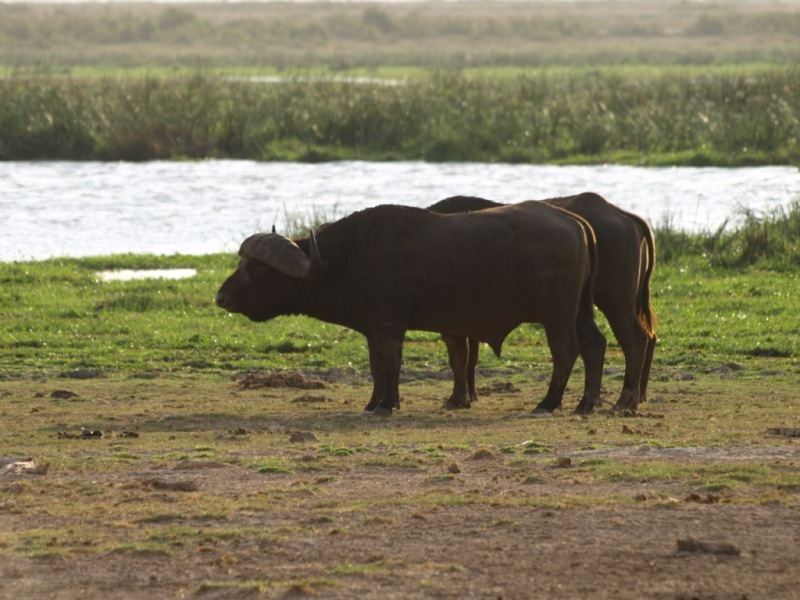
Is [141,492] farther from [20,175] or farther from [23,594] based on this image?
[20,175]

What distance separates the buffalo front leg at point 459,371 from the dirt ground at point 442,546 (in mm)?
3706

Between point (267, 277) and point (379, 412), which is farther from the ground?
point (267, 277)

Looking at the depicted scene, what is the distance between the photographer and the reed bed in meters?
35.8

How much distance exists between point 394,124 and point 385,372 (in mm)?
25471

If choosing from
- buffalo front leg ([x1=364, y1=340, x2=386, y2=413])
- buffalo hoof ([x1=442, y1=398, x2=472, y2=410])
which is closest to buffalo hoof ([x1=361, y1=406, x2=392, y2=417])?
buffalo front leg ([x1=364, y1=340, x2=386, y2=413])

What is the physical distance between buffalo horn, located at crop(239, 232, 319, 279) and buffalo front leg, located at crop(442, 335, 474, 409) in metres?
1.28

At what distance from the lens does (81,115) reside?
37.3m

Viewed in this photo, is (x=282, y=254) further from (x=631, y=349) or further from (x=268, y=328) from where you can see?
(x=268, y=328)

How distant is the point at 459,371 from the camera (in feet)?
41.9

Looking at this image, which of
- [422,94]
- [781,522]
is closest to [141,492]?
[781,522]

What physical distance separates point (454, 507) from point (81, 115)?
30.6 meters

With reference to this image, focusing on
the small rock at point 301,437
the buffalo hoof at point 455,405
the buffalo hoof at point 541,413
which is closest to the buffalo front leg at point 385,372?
the buffalo hoof at point 455,405

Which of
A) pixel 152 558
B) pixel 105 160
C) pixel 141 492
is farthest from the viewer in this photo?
pixel 105 160

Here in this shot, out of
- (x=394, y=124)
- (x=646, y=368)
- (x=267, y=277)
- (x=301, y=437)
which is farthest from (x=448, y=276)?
(x=394, y=124)
